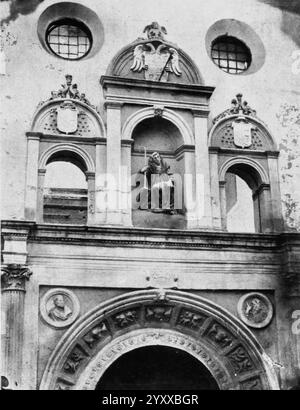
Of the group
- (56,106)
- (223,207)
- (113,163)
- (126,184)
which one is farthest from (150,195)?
(56,106)

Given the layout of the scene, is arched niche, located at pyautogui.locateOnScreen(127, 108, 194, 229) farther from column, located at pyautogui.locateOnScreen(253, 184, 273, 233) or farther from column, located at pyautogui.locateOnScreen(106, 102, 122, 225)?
column, located at pyautogui.locateOnScreen(253, 184, 273, 233)

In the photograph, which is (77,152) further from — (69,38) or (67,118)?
(69,38)

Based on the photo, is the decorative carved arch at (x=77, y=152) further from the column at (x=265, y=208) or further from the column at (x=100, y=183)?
the column at (x=265, y=208)

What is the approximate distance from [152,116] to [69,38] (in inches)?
80.1

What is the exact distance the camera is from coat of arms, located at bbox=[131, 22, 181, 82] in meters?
14.8

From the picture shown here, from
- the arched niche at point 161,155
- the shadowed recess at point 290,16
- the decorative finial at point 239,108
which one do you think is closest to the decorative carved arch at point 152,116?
the arched niche at point 161,155

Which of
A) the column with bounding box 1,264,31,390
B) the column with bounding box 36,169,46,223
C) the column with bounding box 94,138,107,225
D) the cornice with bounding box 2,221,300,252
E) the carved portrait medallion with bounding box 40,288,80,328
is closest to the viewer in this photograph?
the column with bounding box 1,264,31,390

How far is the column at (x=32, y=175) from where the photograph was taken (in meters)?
13.5

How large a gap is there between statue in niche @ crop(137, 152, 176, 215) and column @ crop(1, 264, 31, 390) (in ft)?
7.94

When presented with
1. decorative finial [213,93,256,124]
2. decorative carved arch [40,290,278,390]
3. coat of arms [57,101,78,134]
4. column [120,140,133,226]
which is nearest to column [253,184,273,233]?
decorative finial [213,93,256,124]

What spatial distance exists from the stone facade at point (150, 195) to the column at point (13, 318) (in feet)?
0.07

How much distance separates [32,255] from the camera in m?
13.3

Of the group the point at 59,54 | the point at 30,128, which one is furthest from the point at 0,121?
the point at 59,54

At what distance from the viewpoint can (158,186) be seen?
14.4 meters
